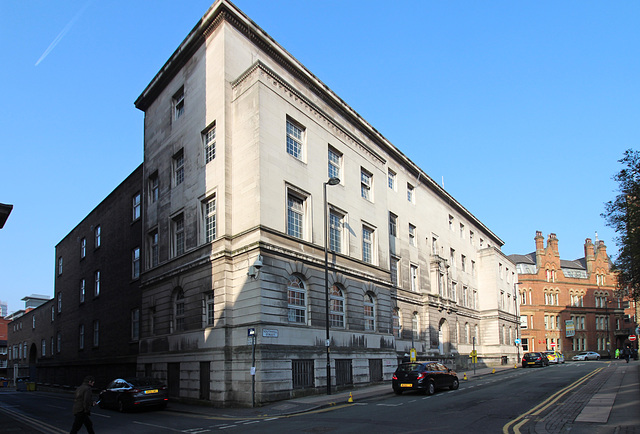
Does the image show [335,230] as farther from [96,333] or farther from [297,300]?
[96,333]

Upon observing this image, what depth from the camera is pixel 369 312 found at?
3148 cm

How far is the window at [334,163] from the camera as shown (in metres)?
30.7

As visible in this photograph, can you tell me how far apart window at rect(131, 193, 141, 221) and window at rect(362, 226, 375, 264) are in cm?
1654

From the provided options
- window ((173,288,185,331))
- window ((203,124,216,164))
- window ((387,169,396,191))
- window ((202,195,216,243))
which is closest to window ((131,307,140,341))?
window ((173,288,185,331))

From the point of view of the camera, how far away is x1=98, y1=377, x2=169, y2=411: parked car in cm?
2117

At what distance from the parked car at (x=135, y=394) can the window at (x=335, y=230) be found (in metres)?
11.8

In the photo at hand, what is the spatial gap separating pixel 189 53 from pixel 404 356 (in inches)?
1033

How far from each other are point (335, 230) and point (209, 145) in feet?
28.8

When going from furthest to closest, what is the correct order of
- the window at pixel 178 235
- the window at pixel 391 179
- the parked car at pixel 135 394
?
the window at pixel 391 179, the window at pixel 178 235, the parked car at pixel 135 394

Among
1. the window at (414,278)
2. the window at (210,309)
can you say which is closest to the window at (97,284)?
the window at (210,309)

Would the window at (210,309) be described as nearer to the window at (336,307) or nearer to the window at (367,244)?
the window at (336,307)

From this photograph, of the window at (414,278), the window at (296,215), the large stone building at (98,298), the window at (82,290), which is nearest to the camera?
the window at (296,215)

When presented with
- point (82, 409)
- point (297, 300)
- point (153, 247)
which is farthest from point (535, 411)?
point (153, 247)

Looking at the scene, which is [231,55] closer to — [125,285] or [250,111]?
[250,111]
